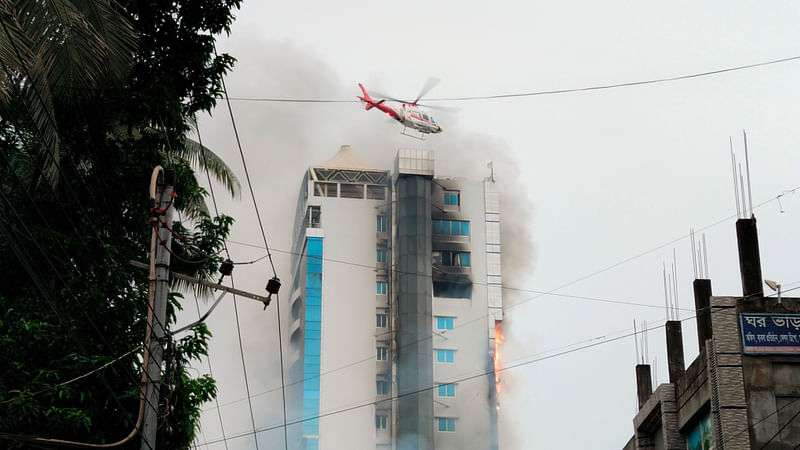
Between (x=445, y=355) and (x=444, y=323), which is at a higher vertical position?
(x=444, y=323)

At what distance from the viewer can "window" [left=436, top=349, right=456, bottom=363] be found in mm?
107750

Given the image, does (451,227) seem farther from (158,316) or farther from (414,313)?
(158,316)

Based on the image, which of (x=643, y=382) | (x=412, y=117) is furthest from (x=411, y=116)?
(x=643, y=382)

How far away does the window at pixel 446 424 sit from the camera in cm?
10488

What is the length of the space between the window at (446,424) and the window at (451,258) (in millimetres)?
16119

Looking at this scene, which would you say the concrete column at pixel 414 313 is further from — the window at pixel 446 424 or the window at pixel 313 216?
the window at pixel 313 216

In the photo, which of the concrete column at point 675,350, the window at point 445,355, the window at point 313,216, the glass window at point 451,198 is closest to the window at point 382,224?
the window at point 313,216

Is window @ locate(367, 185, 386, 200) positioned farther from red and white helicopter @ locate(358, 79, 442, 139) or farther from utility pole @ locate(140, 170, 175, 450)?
utility pole @ locate(140, 170, 175, 450)

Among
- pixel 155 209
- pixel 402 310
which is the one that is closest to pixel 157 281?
pixel 155 209

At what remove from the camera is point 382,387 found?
108 m

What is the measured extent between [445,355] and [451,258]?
10535 mm

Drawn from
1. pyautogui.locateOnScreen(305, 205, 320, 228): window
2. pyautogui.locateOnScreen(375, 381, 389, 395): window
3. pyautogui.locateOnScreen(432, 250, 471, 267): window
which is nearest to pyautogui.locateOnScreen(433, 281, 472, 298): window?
pyautogui.locateOnScreen(432, 250, 471, 267): window

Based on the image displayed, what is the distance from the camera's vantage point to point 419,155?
113 m

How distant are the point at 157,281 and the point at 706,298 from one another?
20368 millimetres
